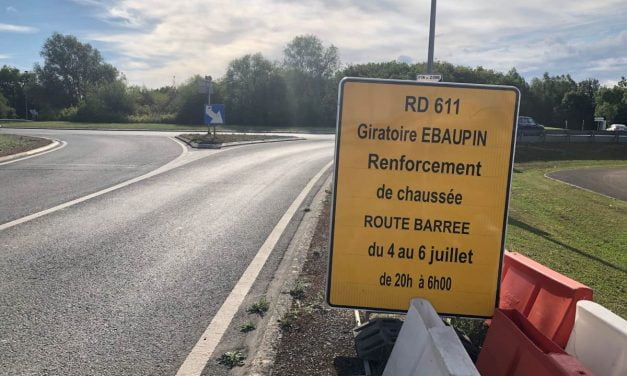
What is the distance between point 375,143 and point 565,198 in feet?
42.9

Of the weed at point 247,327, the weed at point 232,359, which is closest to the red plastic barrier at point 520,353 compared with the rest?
the weed at point 232,359

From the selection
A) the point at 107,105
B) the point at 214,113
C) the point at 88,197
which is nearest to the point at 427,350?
the point at 88,197

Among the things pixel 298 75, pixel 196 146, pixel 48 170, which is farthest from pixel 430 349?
pixel 298 75

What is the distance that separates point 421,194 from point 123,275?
3439mm

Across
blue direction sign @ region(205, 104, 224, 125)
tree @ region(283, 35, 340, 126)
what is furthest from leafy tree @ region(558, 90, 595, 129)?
blue direction sign @ region(205, 104, 224, 125)

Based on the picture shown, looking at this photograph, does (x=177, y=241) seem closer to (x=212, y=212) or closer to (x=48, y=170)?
(x=212, y=212)

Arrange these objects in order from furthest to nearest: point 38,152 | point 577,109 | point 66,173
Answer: point 577,109 → point 38,152 → point 66,173

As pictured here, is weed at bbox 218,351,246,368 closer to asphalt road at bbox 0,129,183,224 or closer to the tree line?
asphalt road at bbox 0,129,183,224

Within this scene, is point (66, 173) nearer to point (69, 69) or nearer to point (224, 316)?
point (224, 316)

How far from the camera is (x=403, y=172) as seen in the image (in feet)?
11.4

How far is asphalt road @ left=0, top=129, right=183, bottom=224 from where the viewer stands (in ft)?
30.2

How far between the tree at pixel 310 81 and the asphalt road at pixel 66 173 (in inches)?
1592

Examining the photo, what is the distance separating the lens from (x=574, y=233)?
10.2 metres

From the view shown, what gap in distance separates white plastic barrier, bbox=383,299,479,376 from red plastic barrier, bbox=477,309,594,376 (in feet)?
1.40
